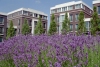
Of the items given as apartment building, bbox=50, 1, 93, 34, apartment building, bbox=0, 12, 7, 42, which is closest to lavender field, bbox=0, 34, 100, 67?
apartment building, bbox=0, 12, 7, 42

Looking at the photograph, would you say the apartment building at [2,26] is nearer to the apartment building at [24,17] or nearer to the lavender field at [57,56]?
the apartment building at [24,17]

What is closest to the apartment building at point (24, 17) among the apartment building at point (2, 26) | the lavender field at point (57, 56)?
the apartment building at point (2, 26)

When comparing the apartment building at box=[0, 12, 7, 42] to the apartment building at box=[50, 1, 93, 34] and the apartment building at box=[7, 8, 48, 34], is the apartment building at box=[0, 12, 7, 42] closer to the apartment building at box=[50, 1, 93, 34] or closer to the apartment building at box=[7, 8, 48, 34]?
the apartment building at box=[7, 8, 48, 34]

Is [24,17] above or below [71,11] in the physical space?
below

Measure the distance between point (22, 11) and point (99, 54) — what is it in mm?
41266

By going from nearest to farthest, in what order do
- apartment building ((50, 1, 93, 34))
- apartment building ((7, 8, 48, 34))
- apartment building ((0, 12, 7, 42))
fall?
apartment building ((0, 12, 7, 42))
apartment building ((50, 1, 93, 34))
apartment building ((7, 8, 48, 34))

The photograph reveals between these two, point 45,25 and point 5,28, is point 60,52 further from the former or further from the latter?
point 45,25

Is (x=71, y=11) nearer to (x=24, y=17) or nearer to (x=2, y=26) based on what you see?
(x=24, y=17)

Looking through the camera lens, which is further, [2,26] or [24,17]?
[24,17]

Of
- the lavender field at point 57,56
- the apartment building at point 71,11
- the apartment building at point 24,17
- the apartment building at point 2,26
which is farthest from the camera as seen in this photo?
the apartment building at point 24,17

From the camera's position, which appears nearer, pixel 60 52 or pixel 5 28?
pixel 60 52

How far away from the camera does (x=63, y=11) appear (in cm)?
4094

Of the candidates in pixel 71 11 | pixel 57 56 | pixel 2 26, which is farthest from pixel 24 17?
pixel 57 56

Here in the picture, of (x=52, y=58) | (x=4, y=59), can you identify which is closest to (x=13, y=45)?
(x=4, y=59)
